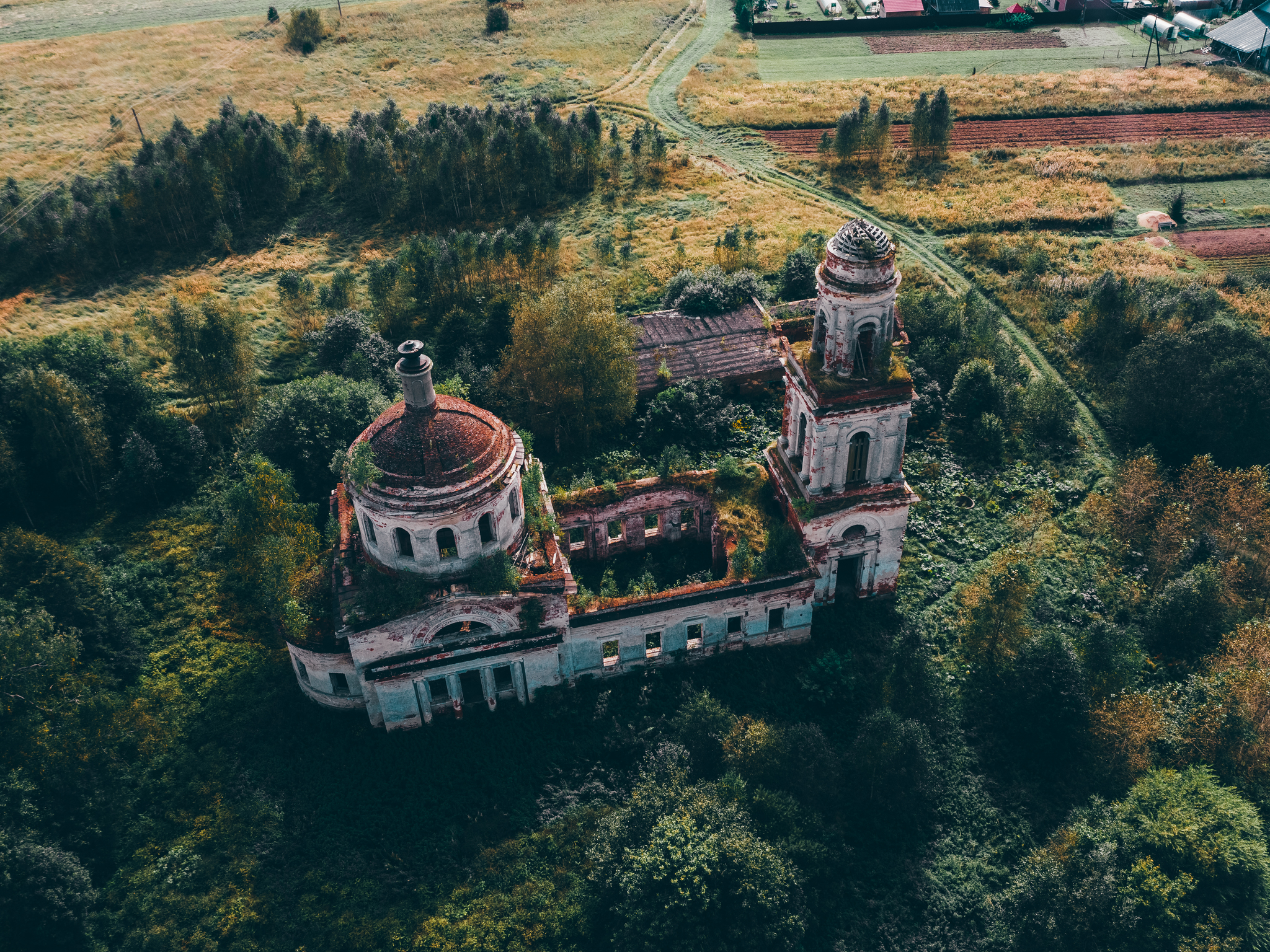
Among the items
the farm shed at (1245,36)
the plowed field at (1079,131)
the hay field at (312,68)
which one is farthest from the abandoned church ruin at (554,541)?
the farm shed at (1245,36)

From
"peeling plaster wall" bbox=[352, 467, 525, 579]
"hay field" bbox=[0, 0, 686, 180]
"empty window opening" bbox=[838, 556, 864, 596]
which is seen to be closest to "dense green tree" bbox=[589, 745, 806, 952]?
"peeling plaster wall" bbox=[352, 467, 525, 579]

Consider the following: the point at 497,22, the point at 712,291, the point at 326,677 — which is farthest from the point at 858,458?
the point at 497,22

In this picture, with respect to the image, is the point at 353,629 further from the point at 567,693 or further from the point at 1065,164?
the point at 1065,164

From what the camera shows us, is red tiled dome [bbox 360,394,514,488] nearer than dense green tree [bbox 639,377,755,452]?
Yes

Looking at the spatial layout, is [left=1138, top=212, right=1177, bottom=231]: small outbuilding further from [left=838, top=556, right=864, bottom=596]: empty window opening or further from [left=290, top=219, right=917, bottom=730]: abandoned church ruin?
[left=838, top=556, right=864, bottom=596]: empty window opening

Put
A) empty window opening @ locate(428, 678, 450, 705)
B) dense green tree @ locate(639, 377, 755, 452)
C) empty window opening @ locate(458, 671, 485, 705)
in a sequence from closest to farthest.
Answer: empty window opening @ locate(428, 678, 450, 705) < empty window opening @ locate(458, 671, 485, 705) < dense green tree @ locate(639, 377, 755, 452)

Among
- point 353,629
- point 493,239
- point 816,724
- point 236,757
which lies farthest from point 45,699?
point 493,239
